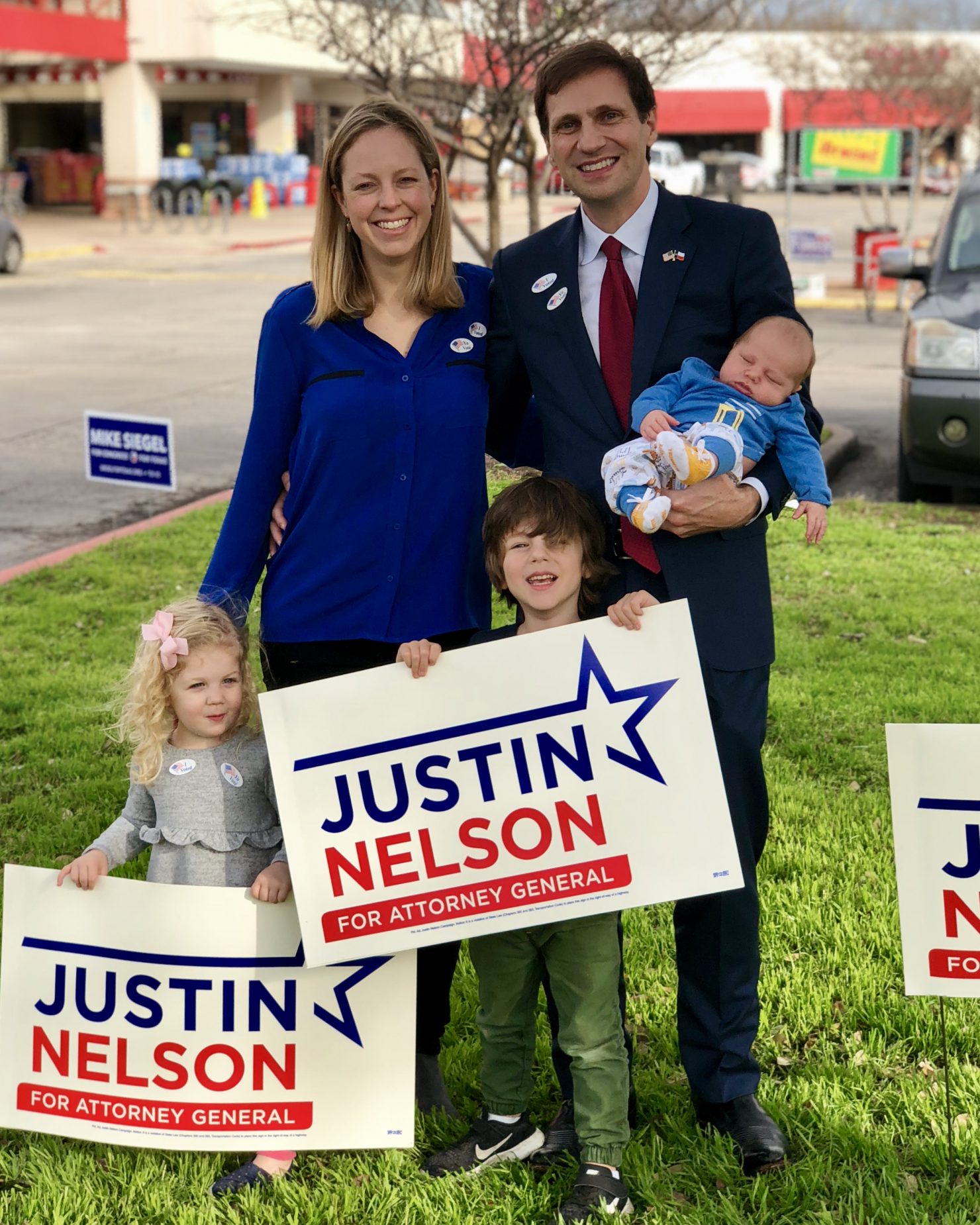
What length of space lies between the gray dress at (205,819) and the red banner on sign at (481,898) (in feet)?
0.85

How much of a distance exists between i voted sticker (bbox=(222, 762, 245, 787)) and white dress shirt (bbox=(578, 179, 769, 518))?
1.15 meters

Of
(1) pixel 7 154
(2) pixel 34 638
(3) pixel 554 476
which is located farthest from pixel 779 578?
(1) pixel 7 154

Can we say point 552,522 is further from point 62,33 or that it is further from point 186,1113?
point 62,33

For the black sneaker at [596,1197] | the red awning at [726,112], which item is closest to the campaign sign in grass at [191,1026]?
the black sneaker at [596,1197]

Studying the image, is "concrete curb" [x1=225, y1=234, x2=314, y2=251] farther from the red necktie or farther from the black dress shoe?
the black dress shoe

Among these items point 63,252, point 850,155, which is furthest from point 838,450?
point 63,252

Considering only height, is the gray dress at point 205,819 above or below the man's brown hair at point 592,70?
below

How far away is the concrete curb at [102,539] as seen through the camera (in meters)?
7.86

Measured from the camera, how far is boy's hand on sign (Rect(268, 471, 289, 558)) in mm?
3244

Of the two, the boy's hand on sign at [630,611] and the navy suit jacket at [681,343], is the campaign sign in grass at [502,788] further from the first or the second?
the navy suit jacket at [681,343]

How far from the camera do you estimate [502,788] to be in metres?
2.95

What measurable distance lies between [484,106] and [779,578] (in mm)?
4005

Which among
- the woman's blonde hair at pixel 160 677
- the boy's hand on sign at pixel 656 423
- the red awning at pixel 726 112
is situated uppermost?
the red awning at pixel 726 112

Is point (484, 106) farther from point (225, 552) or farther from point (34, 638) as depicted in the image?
point (225, 552)
